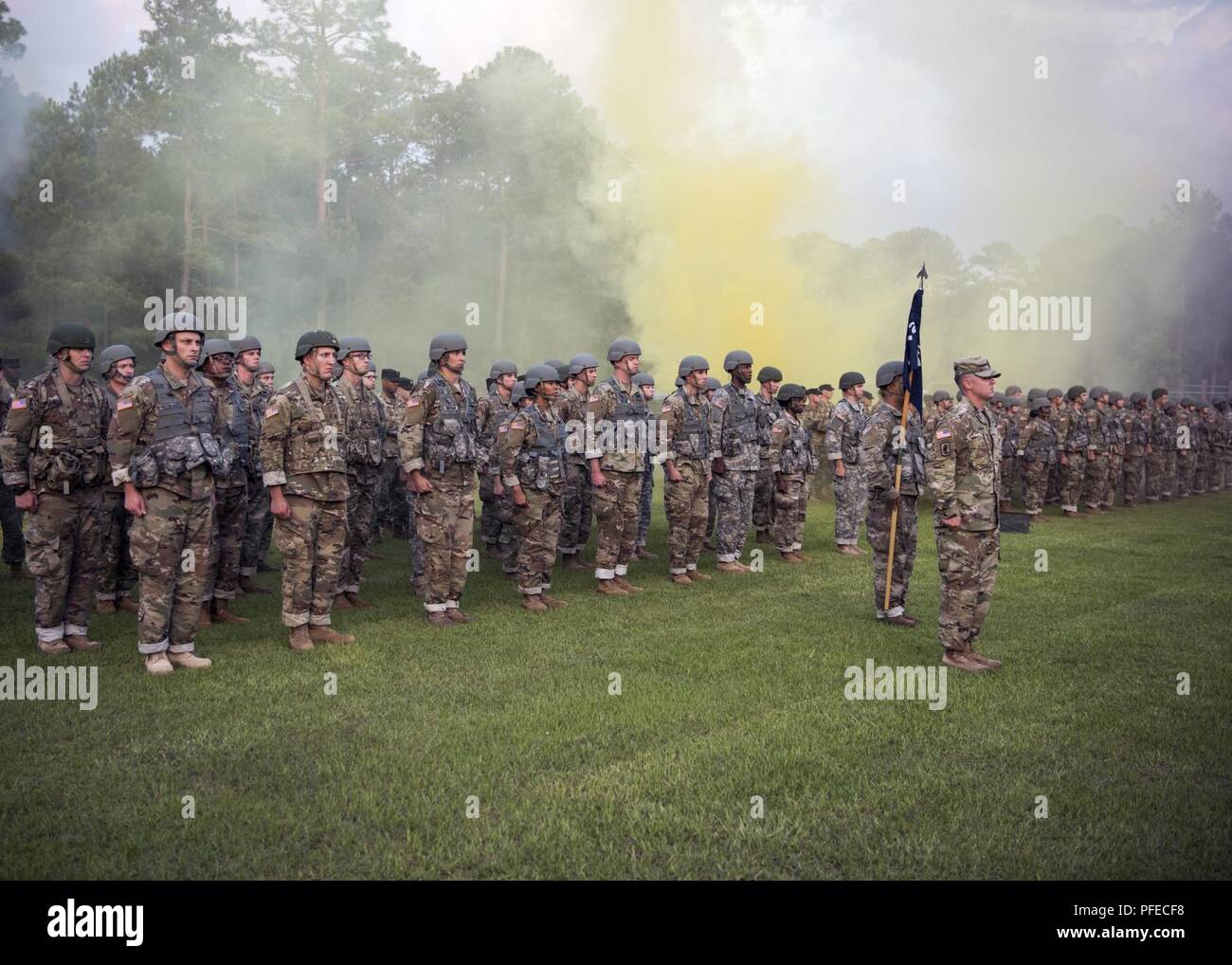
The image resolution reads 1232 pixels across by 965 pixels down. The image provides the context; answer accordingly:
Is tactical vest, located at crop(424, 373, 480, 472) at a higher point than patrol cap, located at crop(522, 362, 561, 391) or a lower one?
lower

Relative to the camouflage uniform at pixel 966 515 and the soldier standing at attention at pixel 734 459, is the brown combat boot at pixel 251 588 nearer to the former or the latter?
the soldier standing at attention at pixel 734 459

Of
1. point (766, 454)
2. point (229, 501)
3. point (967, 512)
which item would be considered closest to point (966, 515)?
point (967, 512)

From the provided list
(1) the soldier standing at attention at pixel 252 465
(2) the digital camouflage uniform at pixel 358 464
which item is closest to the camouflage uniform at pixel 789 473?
(2) the digital camouflage uniform at pixel 358 464

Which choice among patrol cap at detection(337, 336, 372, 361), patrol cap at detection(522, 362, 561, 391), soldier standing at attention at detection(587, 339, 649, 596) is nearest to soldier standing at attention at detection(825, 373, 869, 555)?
soldier standing at attention at detection(587, 339, 649, 596)

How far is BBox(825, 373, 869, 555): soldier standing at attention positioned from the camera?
13.9 metres

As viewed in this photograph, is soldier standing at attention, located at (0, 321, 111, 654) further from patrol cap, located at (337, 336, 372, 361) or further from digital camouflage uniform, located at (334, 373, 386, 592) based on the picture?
digital camouflage uniform, located at (334, 373, 386, 592)

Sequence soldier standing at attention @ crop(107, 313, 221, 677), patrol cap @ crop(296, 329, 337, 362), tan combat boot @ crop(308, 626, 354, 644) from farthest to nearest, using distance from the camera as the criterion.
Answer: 1. tan combat boot @ crop(308, 626, 354, 644)
2. patrol cap @ crop(296, 329, 337, 362)
3. soldier standing at attention @ crop(107, 313, 221, 677)

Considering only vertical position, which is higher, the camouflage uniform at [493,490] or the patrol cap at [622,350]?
the patrol cap at [622,350]

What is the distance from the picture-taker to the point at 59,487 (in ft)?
26.1

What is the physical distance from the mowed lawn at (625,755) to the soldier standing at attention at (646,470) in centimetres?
254

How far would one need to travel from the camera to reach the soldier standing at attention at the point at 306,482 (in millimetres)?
8016

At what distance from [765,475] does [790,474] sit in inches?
58.4

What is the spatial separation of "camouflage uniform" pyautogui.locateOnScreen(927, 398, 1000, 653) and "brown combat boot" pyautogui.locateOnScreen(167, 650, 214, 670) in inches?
234
